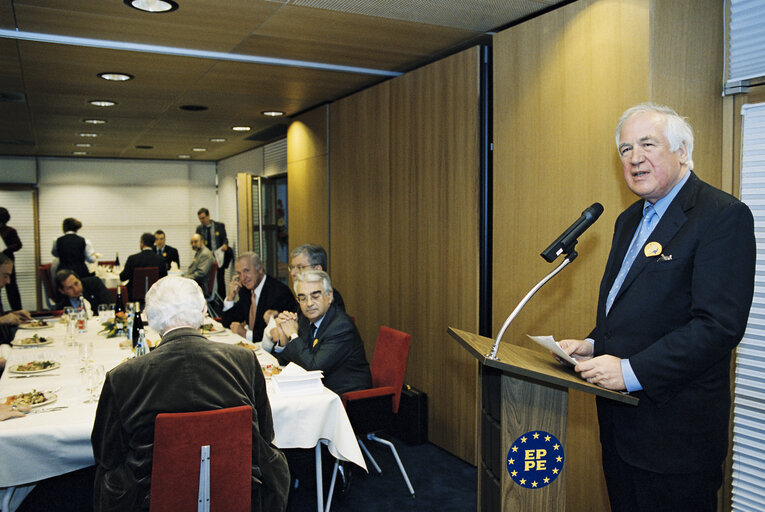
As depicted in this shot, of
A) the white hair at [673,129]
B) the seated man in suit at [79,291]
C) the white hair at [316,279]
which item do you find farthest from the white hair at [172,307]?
the seated man in suit at [79,291]

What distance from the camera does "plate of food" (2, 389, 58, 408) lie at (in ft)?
9.42

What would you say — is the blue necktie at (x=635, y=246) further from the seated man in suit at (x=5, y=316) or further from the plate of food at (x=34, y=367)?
the seated man in suit at (x=5, y=316)

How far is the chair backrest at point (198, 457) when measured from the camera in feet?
7.06

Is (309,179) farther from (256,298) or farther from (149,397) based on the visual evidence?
(149,397)

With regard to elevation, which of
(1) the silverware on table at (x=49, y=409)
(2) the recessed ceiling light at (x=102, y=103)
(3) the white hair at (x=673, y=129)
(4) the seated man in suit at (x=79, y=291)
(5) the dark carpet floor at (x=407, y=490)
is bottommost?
(5) the dark carpet floor at (x=407, y=490)

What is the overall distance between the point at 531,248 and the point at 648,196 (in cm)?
173

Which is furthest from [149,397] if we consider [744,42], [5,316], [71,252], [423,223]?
[71,252]

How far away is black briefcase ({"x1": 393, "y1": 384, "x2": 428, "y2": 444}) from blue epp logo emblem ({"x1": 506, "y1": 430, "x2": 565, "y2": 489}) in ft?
8.85

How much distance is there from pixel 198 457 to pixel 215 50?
3.65m

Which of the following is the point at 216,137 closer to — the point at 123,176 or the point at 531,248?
the point at 123,176

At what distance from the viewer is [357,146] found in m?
6.05

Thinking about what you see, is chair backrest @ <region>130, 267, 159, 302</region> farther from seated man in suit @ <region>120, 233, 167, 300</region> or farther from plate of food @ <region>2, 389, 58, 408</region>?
plate of food @ <region>2, 389, 58, 408</region>

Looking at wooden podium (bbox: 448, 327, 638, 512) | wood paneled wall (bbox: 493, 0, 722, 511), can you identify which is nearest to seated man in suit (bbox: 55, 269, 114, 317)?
wood paneled wall (bbox: 493, 0, 722, 511)

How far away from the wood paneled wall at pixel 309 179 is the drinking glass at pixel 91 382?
383 cm
